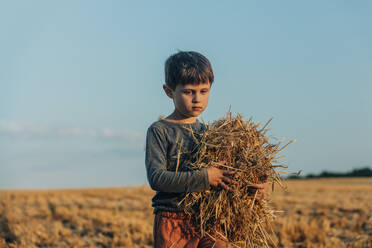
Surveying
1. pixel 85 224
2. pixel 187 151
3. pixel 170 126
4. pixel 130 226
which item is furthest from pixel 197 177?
pixel 85 224

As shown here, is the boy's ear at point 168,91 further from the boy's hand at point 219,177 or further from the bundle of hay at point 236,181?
the boy's hand at point 219,177

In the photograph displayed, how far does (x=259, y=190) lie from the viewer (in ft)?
10.8

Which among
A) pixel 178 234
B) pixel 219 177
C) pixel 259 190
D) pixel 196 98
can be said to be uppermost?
pixel 196 98

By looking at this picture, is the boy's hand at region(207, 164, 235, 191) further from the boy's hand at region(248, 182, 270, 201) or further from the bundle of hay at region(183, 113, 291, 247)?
the boy's hand at region(248, 182, 270, 201)

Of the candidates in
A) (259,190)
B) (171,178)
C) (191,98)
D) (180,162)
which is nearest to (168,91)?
(191,98)

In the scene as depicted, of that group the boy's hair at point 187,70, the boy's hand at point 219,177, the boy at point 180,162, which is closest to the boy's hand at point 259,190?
the boy at point 180,162

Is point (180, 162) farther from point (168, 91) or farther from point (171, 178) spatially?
point (168, 91)

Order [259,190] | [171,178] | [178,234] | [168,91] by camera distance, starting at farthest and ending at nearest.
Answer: [168,91] < [259,190] < [178,234] < [171,178]

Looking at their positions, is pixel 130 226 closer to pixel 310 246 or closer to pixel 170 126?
pixel 310 246

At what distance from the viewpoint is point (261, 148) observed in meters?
3.39

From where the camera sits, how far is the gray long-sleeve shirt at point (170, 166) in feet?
9.91

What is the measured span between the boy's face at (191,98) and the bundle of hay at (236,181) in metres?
0.21

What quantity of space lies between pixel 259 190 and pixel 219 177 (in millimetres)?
412

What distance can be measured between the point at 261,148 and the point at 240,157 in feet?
0.78
